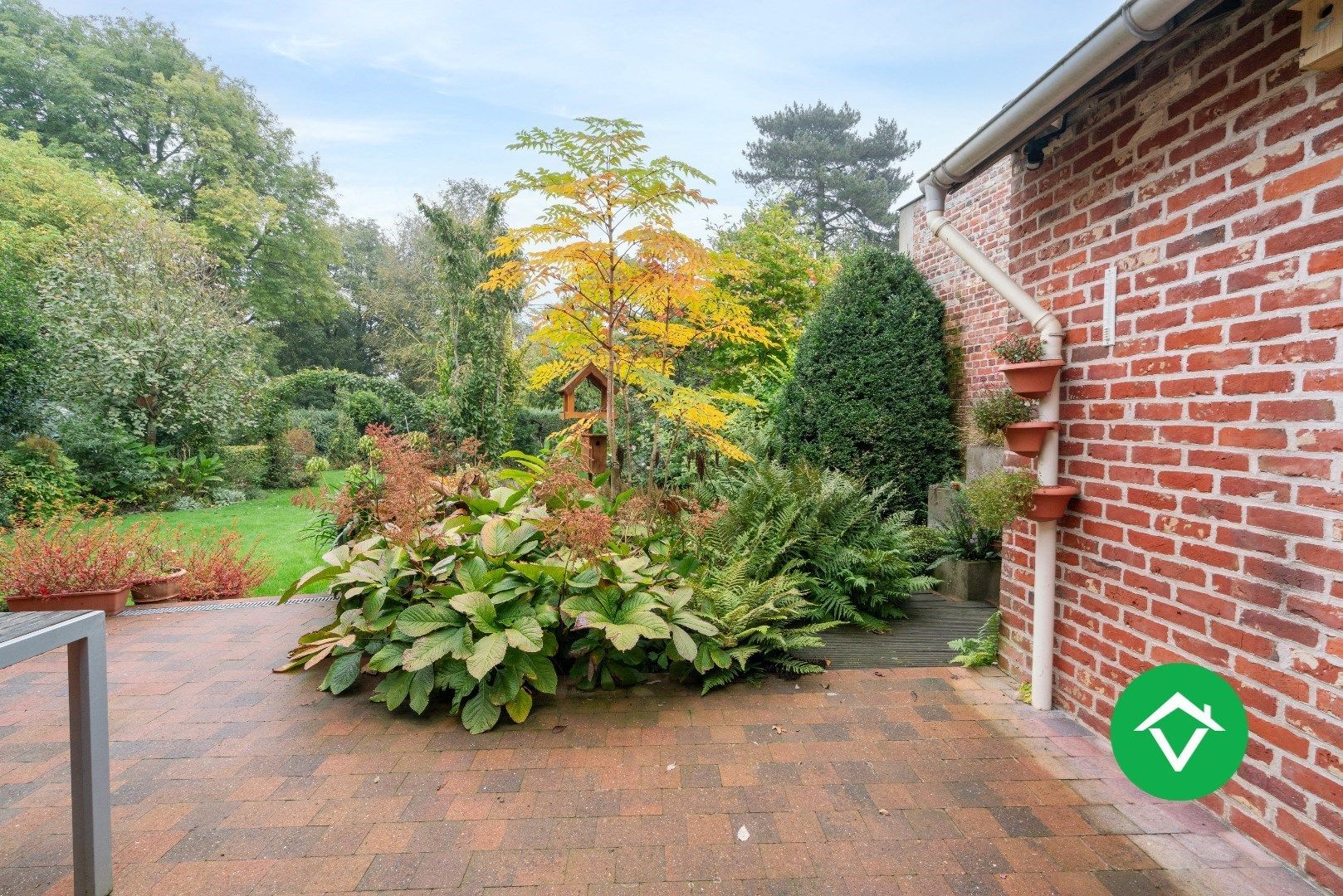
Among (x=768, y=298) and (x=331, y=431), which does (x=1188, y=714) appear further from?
(x=331, y=431)

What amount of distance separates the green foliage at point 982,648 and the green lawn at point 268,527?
4.15 metres

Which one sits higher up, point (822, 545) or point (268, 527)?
point (822, 545)

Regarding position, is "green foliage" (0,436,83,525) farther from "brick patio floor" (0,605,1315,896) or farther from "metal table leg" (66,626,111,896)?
"metal table leg" (66,626,111,896)

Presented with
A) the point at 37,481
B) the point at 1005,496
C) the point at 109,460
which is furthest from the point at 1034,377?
the point at 109,460

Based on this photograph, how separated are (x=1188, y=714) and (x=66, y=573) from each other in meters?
5.73

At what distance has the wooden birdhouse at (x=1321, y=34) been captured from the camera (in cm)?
141

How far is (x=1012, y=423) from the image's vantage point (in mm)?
2535

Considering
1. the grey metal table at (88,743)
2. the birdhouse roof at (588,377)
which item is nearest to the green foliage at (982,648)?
the birdhouse roof at (588,377)

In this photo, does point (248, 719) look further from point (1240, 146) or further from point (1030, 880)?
point (1240, 146)

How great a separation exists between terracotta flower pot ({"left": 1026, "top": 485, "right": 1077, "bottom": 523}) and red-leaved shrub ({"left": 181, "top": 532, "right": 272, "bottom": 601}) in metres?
5.08

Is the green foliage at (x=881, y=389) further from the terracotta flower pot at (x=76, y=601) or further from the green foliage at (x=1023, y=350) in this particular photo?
the terracotta flower pot at (x=76, y=601)

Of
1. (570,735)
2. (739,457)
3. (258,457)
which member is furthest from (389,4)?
(258,457)

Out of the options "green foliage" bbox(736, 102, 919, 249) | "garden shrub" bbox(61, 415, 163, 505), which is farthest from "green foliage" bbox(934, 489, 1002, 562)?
"green foliage" bbox(736, 102, 919, 249)

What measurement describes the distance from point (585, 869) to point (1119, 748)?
165 cm
